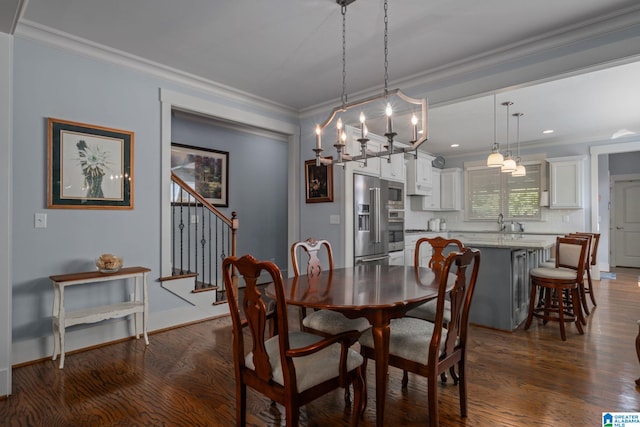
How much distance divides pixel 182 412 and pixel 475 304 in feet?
9.87

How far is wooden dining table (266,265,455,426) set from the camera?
5.40 feet

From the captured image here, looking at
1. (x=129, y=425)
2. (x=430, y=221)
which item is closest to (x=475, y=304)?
(x=129, y=425)

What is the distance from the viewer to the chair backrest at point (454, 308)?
5.41 feet

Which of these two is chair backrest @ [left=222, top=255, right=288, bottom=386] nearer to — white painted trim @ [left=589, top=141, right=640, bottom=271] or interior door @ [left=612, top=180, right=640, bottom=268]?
white painted trim @ [left=589, top=141, right=640, bottom=271]

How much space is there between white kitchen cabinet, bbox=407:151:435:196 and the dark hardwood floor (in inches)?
142

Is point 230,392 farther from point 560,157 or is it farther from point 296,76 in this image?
point 560,157

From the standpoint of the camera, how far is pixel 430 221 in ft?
23.9

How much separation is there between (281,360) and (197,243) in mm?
4030

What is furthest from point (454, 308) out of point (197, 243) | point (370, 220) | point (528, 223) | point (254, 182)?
point (528, 223)

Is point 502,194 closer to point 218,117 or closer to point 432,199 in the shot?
point 432,199

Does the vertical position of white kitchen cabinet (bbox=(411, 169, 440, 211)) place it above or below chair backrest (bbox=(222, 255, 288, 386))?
above

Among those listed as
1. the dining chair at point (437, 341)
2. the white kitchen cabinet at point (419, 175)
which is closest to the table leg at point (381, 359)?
the dining chair at point (437, 341)

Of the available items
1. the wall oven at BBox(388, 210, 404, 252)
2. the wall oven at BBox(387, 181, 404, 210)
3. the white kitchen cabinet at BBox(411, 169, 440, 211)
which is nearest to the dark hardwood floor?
the wall oven at BBox(388, 210, 404, 252)

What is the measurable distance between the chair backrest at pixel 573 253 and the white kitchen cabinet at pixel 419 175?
9.60 feet
